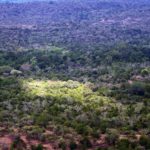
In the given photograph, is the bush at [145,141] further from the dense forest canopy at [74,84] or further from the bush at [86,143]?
the bush at [86,143]

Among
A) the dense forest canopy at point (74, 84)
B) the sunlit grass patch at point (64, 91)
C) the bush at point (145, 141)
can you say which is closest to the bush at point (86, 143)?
the dense forest canopy at point (74, 84)

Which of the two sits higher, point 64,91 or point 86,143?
point 86,143

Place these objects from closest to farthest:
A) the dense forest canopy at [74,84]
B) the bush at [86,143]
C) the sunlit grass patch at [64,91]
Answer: the bush at [86,143], the dense forest canopy at [74,84], the sunlit grass patch at [64,91]

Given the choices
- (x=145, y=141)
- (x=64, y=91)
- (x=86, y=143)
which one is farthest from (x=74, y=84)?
(x=145, y=141)

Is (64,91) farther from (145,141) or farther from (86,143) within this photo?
(145,141)

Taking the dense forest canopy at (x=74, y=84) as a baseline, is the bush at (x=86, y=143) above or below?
above

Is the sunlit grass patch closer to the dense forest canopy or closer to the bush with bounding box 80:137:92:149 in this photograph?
the dense forest canopy

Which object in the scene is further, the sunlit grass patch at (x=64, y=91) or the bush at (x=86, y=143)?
the sunlit grass patch at (x=64, y=91)

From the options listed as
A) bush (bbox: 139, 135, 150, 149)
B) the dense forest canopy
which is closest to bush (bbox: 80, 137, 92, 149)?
the dense forest canopy
